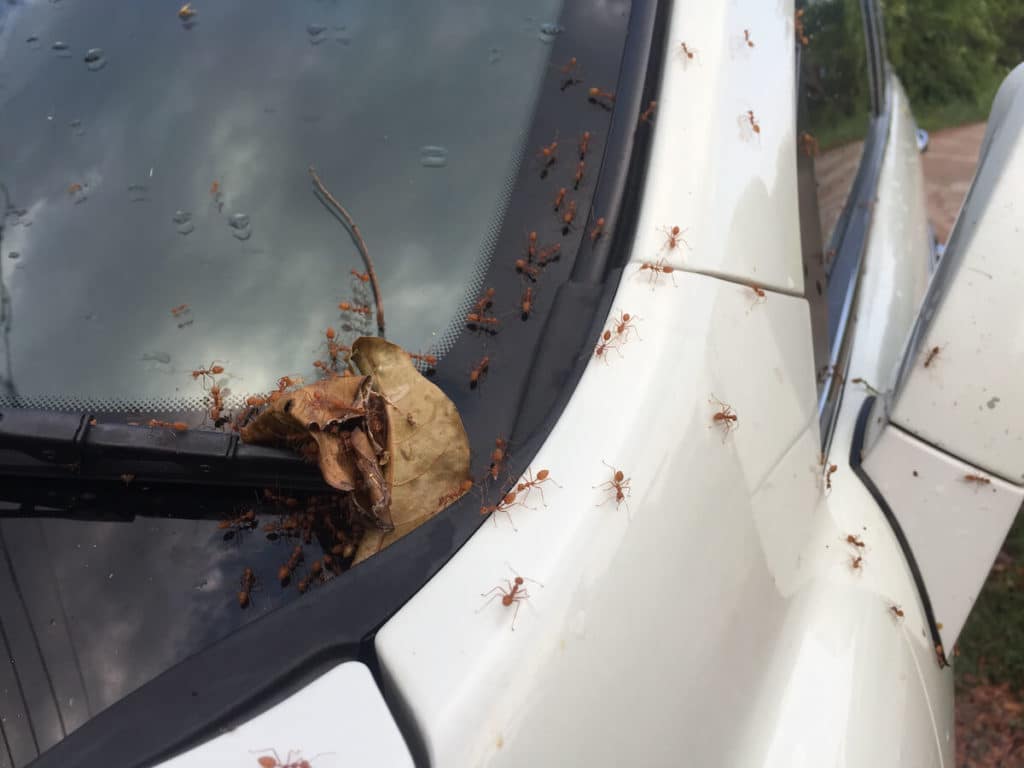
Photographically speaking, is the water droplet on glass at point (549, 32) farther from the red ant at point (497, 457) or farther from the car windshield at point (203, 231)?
the red ant at point (497, 457)

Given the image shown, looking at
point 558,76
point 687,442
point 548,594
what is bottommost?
point 548,594

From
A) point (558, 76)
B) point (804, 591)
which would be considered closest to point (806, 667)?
point (804, 591)

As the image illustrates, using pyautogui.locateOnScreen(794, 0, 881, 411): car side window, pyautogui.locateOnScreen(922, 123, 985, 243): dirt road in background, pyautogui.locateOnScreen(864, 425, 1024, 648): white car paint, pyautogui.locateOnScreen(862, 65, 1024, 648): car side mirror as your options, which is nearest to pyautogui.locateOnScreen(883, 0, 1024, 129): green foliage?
pyautogui.locateOnScreen(922, 123, 985, 243): dirt road in background

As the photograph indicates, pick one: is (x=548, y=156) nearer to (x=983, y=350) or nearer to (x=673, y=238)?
(x=673, y=238)

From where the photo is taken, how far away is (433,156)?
6.27 ft

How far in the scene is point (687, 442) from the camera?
149cm

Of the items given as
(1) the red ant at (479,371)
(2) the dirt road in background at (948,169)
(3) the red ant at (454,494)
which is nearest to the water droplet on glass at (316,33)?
(1) the red ant at (479,371)

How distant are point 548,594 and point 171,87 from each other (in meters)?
1.47

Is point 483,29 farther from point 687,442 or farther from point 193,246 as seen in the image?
point 687,442

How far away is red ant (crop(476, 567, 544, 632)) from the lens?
1.24 m

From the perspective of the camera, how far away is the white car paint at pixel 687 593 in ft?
4.02

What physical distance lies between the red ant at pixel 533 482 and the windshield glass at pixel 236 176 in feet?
1.39

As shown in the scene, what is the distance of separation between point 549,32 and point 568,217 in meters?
0.58

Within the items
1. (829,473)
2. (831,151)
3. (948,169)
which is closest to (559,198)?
(829,473)
